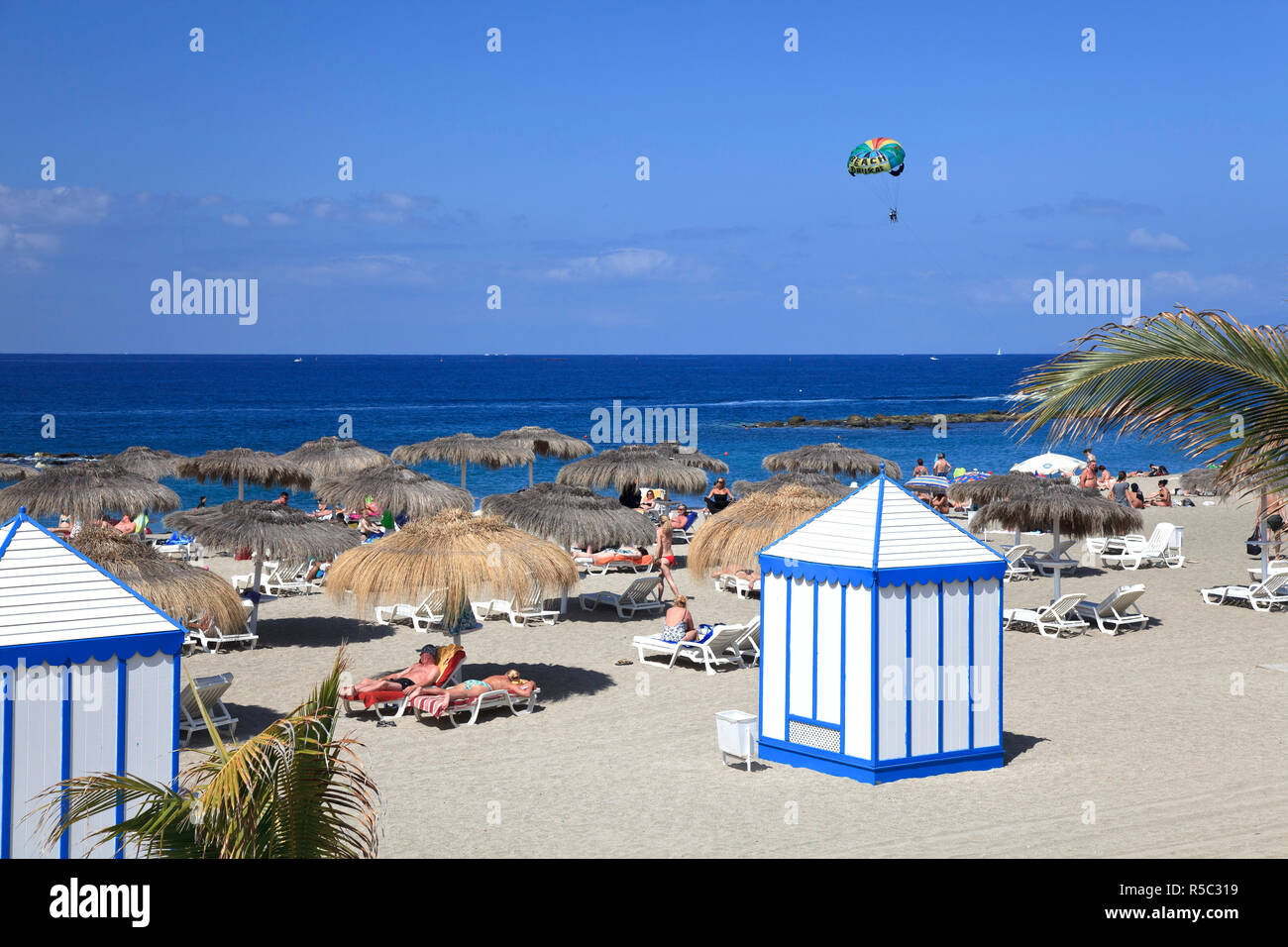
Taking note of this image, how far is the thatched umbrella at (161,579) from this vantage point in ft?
34.3

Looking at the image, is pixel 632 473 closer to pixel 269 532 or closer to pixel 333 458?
pixel 333 458

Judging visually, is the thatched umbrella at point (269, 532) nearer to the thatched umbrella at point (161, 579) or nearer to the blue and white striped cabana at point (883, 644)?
the thatched umbrella at point (161, 579)

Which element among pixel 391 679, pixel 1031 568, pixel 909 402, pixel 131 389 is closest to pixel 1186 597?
pixel 1031 568

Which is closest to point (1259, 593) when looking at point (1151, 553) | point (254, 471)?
point (1151, 553)

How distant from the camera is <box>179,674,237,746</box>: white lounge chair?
945 cm

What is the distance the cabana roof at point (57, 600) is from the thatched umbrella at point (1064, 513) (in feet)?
40.0

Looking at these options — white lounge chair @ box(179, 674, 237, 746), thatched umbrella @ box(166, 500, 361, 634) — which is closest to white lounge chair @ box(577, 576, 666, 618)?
thatched umbrella @ box(166, 500, 361, 634)

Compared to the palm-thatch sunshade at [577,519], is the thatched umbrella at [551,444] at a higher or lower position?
higher

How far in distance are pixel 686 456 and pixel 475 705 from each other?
598 inches

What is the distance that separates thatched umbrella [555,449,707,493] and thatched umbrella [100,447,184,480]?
8506 mm

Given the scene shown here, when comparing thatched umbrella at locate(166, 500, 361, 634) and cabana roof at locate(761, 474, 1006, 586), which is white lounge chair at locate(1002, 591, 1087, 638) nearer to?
cabana roof at locate(761, 474, 1006, 586)

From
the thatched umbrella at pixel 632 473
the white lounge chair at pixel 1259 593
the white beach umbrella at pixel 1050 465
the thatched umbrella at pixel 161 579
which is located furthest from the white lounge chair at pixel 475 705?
the white beach umbrella at pixel 1050 465

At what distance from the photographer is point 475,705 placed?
10.0 m

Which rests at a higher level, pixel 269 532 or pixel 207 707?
pixel 269 532
